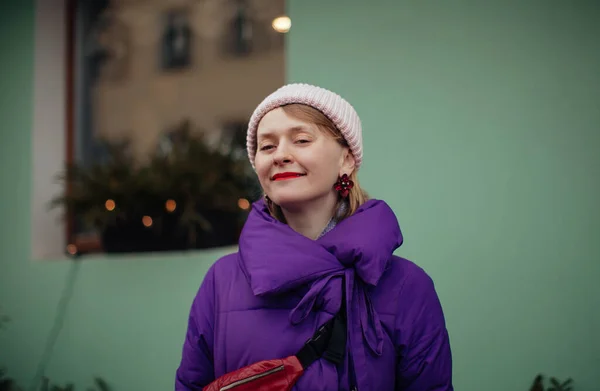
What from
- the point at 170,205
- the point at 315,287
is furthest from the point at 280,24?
the point at 315,287

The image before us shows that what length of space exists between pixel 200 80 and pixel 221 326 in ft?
9.66

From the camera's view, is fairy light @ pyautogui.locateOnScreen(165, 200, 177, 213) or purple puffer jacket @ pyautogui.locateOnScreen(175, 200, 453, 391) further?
fairy light @ pyautogui.locateOnScreen(165, 200, 177, 213)

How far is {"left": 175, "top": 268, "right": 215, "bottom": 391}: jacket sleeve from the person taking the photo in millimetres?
1611

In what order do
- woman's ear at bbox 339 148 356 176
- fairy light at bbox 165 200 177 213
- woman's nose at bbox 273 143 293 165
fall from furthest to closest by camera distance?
fairy light at bbox 165 200 177 213
woman's ear at bbox 339 148 356 176
woman's nose at bbox 273 143 293 165

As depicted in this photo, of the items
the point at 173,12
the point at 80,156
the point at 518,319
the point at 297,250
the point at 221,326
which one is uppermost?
the point at 173,12

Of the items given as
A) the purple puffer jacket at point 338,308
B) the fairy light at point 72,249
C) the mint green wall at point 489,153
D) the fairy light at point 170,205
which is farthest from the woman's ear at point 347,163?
the fairy light at point 72,249

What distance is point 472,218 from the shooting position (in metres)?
2.56

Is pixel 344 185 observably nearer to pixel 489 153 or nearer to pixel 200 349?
pixel 200 349

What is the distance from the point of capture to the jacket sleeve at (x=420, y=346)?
1491mm

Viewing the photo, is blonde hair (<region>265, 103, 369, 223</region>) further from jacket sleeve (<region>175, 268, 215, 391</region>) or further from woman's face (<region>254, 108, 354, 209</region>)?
jacket sleeve (<region>175, 268, 215, 391</region>)

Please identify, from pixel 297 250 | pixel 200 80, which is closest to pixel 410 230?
pixel 297 250

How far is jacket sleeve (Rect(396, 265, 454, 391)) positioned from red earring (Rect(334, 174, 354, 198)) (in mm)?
310

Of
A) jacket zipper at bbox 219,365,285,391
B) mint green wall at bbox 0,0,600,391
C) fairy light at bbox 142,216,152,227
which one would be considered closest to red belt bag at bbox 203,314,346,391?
jacket zipper at bbox 219,365,285,391

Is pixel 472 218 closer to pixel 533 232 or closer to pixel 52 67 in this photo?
pixel 533 232
